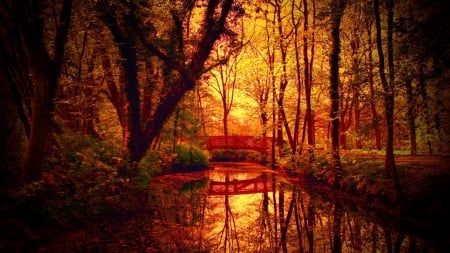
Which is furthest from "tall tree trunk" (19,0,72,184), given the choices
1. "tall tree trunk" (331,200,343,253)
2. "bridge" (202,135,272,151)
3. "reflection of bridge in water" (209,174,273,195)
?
"bridge" (202,135,272,151)

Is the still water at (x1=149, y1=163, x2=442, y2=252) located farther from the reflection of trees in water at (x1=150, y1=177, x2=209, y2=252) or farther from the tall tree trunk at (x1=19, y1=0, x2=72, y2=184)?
the tall tree trunk at (x1=19, y1=0, x2=72, y2=184)

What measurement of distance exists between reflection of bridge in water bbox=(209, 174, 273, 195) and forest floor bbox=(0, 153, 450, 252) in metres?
4.53

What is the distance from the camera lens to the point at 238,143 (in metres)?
31.5

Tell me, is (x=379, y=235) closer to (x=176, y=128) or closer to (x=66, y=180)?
(x=66, y=180)

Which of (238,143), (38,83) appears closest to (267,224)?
(38,83)

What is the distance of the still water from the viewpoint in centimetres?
791

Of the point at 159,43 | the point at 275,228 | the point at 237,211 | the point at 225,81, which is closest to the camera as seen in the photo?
the point at 275,228

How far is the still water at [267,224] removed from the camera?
7.91 m

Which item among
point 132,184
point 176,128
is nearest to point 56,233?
point 132,184

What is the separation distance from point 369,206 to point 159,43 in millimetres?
9928

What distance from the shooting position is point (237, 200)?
47.6 feet

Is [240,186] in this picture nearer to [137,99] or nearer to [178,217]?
[178,217]

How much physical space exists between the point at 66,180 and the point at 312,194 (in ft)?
33.6

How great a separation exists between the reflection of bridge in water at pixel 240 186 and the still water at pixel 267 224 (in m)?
0.16
